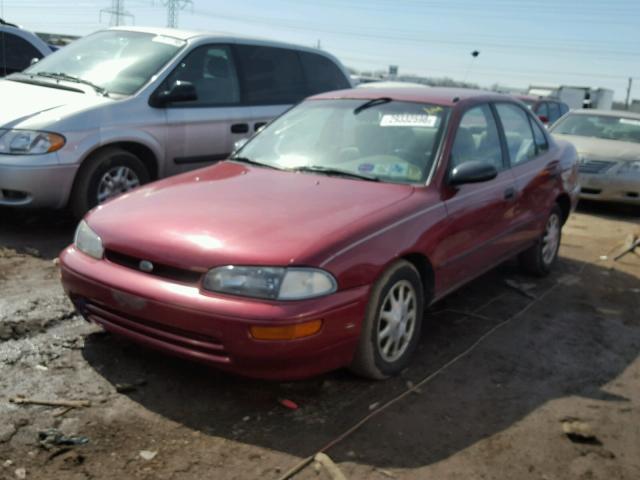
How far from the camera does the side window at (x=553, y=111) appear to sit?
1708 centimetres

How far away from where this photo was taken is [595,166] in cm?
972

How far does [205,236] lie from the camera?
343cm

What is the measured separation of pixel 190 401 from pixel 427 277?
1.52 metres

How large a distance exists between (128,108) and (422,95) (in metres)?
2.68

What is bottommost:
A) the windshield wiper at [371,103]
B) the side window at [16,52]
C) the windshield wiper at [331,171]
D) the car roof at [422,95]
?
the windshield wiper at [331,171]

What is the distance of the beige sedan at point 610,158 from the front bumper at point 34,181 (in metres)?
6.85

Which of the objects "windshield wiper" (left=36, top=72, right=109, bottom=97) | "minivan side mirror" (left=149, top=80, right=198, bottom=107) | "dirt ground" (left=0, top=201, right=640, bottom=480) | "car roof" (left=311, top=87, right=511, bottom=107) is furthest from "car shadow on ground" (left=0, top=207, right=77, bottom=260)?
"car roof" (left=311, top=87, right=511, bottom=107)

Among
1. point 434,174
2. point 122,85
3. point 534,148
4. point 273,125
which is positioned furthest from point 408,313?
point 122,85

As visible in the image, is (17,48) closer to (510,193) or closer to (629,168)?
(510,193)

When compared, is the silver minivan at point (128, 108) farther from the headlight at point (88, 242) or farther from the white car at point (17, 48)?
the white car at point (17, 48)

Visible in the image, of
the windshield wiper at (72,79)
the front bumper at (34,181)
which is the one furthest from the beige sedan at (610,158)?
the front bumper at (34,181)

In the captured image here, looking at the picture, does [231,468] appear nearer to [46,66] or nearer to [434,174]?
[434,174]

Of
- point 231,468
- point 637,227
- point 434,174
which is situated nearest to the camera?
point 231,468

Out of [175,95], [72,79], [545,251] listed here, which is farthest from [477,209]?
[72,79]
